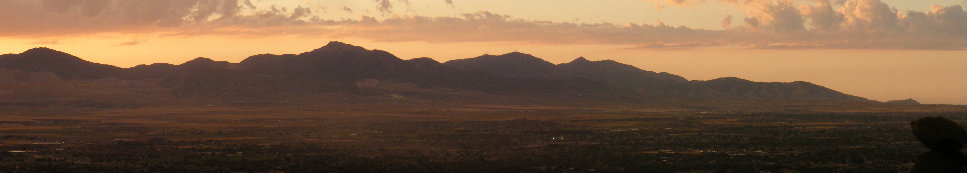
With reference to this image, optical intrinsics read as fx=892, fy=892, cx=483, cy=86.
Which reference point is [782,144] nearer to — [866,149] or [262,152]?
[866,149]

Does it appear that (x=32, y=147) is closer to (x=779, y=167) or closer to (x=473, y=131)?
(x=473, y=131)

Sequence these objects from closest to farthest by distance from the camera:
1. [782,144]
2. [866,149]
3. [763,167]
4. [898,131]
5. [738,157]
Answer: [763,167], [738,157], [866,149], [782,144], [898,131]

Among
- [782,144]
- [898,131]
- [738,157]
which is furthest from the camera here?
[898,131]

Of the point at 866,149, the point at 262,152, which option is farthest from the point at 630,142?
the point at 262,152

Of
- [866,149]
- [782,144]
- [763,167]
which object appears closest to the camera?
[763,167]

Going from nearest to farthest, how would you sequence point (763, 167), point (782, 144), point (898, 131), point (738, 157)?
point (763, 167)
point (738, 157)
point (782, 144)
point (898, 131)

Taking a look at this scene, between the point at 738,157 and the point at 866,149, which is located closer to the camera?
the point at 738,157

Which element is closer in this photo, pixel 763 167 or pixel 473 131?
pixel 763 167

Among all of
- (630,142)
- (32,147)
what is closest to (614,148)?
(630,142)
